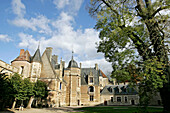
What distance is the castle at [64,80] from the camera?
22562mm

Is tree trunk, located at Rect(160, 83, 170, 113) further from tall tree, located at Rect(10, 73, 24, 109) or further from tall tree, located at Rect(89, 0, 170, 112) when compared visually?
tall tree, located at Rect(10, 73, 24, 109)

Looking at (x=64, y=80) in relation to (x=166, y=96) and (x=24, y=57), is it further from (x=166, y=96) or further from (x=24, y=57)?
(x=166, y=96)

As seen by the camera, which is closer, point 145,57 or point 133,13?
point 145,57

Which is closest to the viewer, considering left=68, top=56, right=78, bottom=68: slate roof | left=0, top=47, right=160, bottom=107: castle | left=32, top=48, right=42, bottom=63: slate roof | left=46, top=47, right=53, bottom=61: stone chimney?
left=0, top=47, right=160, bottom=107: castle

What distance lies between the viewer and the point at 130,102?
3441 cm

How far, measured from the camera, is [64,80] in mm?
30859

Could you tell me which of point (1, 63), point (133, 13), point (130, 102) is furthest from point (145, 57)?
point (130, 102)

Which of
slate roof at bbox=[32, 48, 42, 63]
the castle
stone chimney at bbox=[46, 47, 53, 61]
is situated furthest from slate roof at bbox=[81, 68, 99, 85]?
slate roof at bbox=[32, 48, 42, 63]

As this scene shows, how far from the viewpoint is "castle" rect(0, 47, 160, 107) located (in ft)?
74.0

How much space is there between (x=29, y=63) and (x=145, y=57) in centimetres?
2079

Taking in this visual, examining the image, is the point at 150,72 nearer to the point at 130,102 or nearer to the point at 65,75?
the point at 65,75

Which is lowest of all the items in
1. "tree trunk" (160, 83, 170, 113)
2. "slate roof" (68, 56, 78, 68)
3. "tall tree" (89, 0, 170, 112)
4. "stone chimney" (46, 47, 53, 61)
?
"tree trunk" (160, 83, 170, 113)

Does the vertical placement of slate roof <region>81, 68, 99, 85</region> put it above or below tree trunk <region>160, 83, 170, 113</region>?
above

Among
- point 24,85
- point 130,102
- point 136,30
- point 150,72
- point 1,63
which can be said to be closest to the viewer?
point 150,72
